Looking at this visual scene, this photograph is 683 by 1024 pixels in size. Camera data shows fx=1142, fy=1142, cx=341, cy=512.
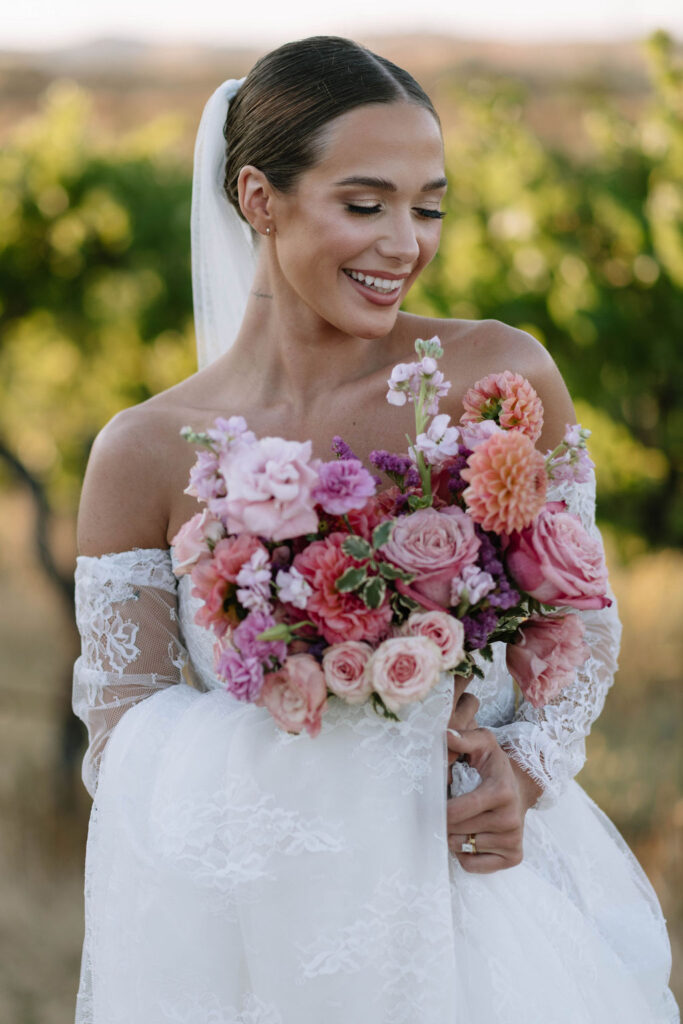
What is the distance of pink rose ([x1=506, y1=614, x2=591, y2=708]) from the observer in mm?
1892

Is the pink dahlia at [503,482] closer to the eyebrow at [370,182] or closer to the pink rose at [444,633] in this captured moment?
the pink rose at [444,633]

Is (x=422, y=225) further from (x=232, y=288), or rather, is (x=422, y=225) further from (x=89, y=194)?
(x=89, y=194)

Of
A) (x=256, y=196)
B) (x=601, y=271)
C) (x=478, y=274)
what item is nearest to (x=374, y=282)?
(x=256, y=196)

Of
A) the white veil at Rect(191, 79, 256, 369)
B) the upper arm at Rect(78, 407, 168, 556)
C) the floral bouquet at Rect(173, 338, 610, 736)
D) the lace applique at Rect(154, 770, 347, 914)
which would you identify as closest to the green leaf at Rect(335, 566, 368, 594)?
the floral bouquet at Rect(173, 338, 610, 736)

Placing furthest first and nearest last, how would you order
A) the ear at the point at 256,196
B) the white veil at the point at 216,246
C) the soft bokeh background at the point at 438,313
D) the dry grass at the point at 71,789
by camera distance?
the soft bokeh background at the point at 438,313
the dry grass at the point at 71,789
the white veil at the point at 216,246
the ear at the point at 256,196

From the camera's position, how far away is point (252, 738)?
205 centimetres

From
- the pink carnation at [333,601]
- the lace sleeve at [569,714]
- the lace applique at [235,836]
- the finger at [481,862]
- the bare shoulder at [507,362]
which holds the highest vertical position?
the bare shoulder at [507,362]

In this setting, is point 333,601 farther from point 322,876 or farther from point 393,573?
point 322,876

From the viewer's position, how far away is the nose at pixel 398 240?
2100 millimetres

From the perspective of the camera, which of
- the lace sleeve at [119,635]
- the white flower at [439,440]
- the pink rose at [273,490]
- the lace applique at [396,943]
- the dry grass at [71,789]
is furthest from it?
the dry grass at [71,789]

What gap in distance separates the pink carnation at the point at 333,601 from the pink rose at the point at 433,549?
0.07 m

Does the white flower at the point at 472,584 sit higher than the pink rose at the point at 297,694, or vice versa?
the white flower at the point at 472,584

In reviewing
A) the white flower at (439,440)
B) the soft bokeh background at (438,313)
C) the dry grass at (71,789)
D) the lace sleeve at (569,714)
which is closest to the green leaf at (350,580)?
the white flower at (439,440)

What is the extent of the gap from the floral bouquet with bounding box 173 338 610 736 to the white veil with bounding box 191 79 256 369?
97cm
